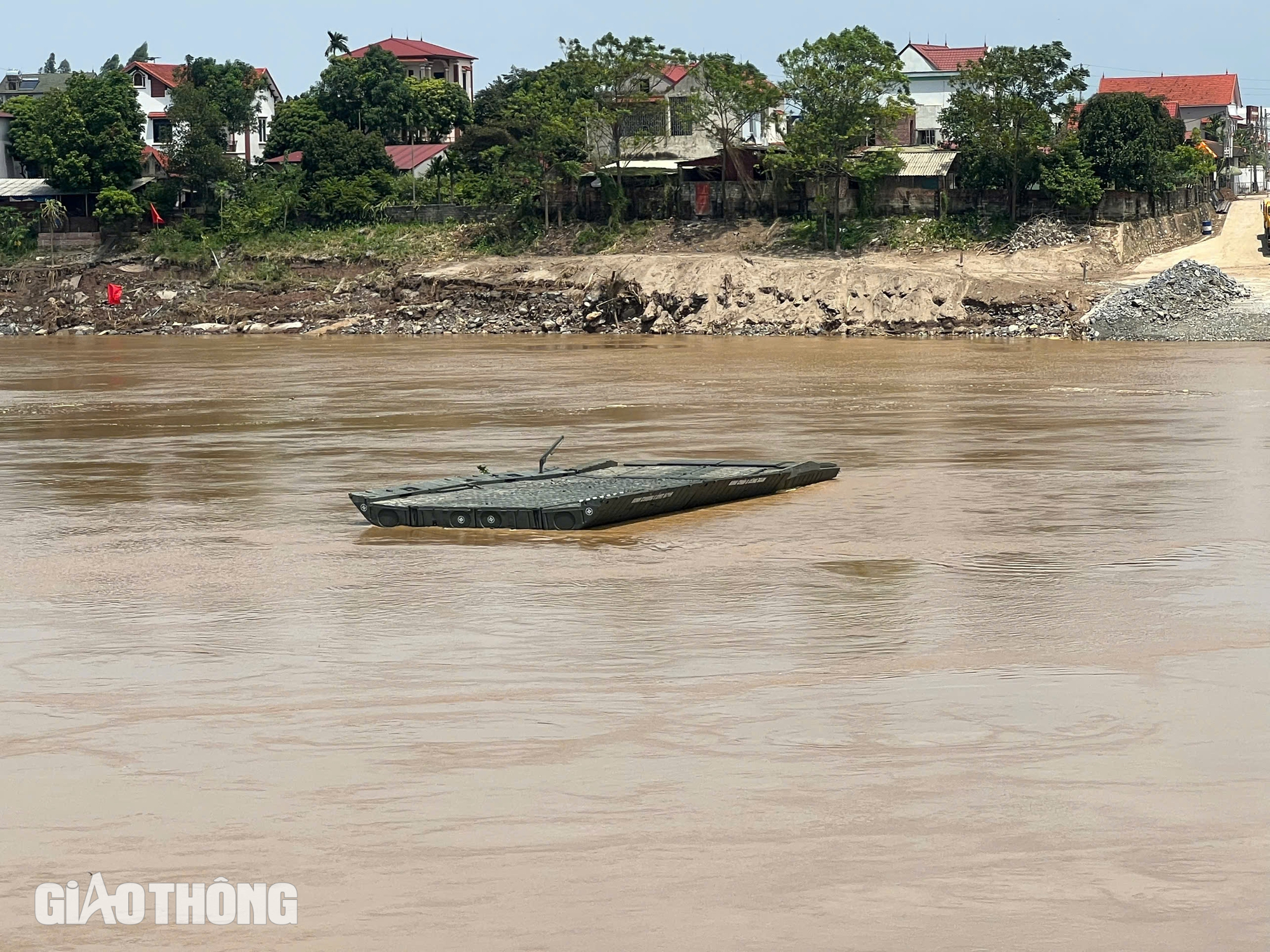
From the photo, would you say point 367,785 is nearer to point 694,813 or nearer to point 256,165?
point 694,813

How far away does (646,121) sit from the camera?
68125mm

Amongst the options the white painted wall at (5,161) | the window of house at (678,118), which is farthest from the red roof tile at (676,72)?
the white painted wall at (5,161)

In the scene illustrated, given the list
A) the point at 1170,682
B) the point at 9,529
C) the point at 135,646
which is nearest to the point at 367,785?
the point at 135,646

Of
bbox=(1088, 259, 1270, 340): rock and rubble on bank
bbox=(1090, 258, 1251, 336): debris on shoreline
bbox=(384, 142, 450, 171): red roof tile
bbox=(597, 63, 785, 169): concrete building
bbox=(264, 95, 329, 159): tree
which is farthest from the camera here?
bbox=(384, 142, 450, 171): red roof tile

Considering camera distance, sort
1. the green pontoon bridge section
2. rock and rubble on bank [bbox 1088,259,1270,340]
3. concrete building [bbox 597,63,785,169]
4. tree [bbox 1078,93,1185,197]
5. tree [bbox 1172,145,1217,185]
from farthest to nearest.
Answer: concrete building [bbox 597,63,785,169], tree [bbox 1172,145,1217,185], tree [bbox 1078,93,1185,197], rock and rubble on bank [bbox 1088,259,1270,340], the green pontoon bridge section

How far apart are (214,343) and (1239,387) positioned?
3580 cm

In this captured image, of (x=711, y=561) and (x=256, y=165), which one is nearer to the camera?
(x=711, y=561)

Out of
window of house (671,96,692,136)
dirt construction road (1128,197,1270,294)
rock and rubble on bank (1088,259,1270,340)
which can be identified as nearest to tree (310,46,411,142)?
window of house (671,96,692,136)

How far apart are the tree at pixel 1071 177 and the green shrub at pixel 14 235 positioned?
43.1m

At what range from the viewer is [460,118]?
303ft

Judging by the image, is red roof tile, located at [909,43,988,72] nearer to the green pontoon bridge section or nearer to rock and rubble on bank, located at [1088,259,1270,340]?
rock and rubble on bank, located at [1088,259,1270,340]

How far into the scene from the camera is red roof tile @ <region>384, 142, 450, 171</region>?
8256 centimetres

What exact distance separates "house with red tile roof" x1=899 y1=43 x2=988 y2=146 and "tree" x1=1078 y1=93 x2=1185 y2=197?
2533 centimetres

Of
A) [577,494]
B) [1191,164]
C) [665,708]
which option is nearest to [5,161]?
[1191,164]
